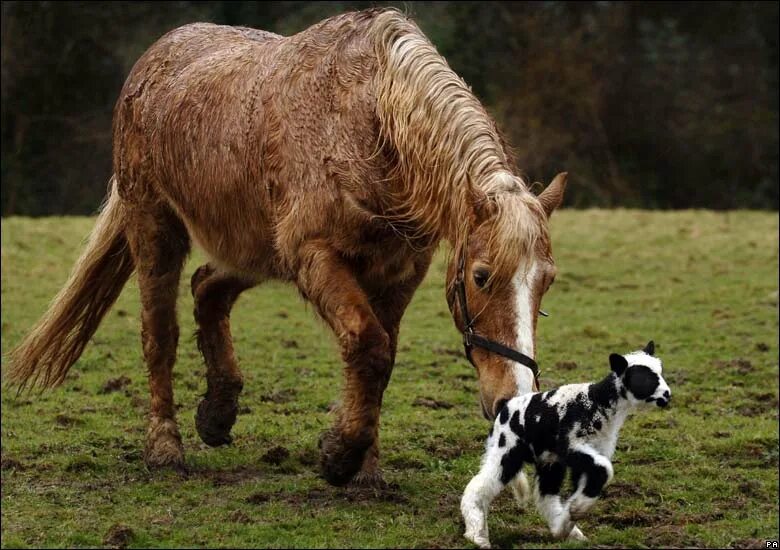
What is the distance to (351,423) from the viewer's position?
17.6 ft

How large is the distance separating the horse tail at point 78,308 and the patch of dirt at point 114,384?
0.99 m

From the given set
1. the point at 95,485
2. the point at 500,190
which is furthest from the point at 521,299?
the point at 95,485

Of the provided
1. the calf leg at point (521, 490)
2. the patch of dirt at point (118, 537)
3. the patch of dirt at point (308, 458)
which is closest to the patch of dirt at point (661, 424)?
the patch of dirt at point (308, 458)

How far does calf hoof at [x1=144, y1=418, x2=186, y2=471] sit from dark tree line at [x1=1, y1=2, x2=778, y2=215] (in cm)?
1482

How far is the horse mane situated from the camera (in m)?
4.82

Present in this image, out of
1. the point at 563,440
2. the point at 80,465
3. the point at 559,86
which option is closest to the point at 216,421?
the point at 80,465

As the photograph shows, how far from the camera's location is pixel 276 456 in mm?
6570

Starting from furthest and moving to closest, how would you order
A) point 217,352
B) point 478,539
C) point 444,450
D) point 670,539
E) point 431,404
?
point 431,404, point 217,352, point 444,450, point 670,539, point 478,539

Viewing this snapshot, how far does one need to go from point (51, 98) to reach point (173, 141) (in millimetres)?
15959

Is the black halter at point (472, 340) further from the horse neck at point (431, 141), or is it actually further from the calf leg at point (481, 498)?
the calf leg at point (481, 498)

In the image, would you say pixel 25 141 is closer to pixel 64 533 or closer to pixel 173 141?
pixel 173 141

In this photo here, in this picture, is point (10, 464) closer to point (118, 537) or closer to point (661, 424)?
point (118, 537)

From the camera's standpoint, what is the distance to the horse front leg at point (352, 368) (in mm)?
5379

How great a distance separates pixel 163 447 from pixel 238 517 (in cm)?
129
